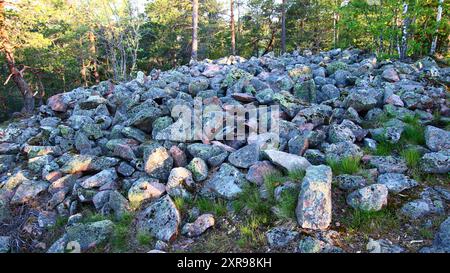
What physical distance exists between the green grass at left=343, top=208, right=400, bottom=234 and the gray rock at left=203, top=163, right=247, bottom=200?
146 centimetres

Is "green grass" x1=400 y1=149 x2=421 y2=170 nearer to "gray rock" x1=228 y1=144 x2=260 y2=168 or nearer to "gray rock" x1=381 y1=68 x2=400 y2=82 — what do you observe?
"gray rock" x1=228 y1=144 x2=260 y2=168

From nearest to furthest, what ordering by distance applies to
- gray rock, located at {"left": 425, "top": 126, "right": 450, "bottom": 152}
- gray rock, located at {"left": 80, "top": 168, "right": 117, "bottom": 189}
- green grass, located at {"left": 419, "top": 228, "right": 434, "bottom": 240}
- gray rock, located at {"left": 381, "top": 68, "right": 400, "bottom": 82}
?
green grass, located at {"left": 419, "top": 228, "right": 434, "bottom": 240}, gray rock, located at {"left": 425, "top": 126, "right": 450, "bottom": 152}, gray rock, located at {"left": 80, "top": 168, "right": 117, "bottom": 189}, gray rock, located at {"left": 381, "top": 68, "right": 400, "bottom": 82}

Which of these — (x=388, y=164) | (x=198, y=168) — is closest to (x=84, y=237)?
(x=198, y=168)

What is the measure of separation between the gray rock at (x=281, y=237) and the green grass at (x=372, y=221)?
25.2 inches

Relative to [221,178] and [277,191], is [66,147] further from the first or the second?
[277,191]

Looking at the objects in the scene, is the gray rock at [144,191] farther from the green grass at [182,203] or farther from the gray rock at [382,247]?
the gray rock at [382,247]

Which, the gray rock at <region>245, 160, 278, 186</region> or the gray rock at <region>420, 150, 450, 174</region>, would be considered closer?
the gray rock at <region>420, 150, 450, 174</region>

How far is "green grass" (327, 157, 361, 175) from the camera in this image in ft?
13.7

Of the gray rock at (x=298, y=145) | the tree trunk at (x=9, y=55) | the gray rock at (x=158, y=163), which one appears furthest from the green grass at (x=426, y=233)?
the tree trunk at (x=9, y=55)

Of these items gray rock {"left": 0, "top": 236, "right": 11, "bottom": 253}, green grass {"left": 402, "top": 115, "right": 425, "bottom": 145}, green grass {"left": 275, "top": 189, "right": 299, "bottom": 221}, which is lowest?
gray rock {"left": 0, "top": 236, "right": 11, "bottom": 253}

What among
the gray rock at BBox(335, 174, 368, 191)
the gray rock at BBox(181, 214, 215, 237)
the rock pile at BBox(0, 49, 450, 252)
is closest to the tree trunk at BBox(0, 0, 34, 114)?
the rock pile at BBox(0, 49, 450, 252)

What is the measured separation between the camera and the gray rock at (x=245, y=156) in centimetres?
471

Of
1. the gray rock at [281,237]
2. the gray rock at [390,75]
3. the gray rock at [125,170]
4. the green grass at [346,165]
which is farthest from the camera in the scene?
the gray rock at [390,75]
